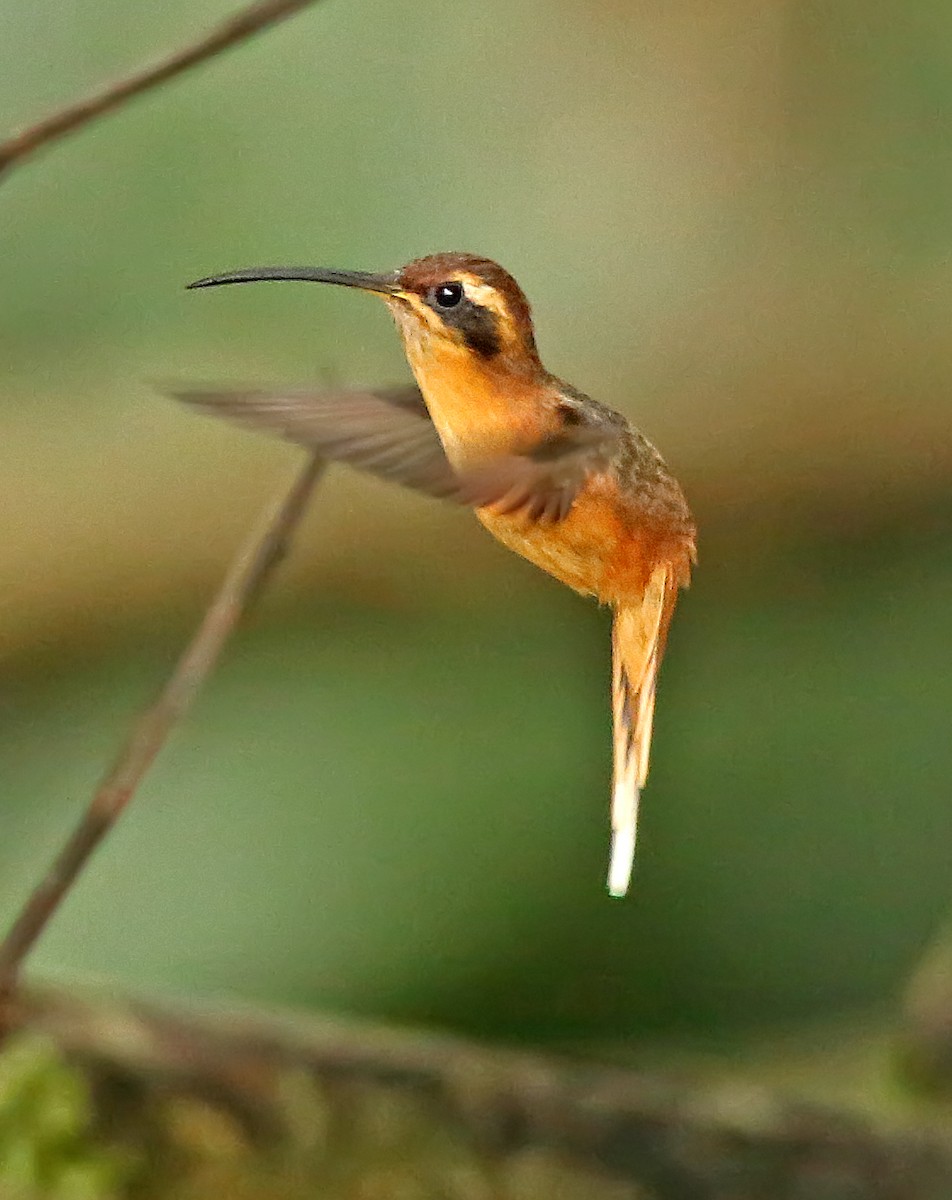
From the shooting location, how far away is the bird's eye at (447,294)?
84 centimetres

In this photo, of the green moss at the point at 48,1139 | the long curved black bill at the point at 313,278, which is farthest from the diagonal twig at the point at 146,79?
the green moss at the point at 48,1139

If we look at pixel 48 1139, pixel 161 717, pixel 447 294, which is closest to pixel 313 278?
pixel 447 294

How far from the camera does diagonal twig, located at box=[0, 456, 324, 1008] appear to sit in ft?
3.32

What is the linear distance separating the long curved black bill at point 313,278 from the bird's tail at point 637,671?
0.72 ft

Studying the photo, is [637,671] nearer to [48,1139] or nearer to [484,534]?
[48,1139]

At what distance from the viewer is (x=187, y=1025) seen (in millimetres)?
1433

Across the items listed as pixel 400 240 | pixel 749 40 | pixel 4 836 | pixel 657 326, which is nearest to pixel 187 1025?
pixel 4 836

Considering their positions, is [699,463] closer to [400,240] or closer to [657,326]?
[657,326]

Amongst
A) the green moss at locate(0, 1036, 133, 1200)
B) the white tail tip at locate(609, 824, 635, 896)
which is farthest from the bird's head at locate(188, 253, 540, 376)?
the green moss at locate(0, 1036, 133, 1200)

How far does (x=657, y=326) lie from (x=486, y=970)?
45.2 inches

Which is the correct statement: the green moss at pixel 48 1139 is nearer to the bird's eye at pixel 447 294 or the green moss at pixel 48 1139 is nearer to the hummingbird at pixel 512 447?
the hummingbird at pixel 512 447

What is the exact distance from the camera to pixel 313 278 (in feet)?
2.59

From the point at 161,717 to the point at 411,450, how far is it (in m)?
0.28

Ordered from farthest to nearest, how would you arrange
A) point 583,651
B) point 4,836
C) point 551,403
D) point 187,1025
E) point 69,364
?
point 69,364 < point 583,651 < point 4,836 < point 187,1025 < point 551,403
